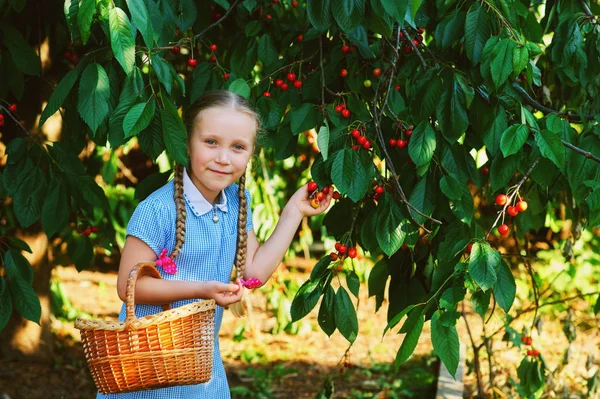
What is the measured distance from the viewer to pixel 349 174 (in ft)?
6.35

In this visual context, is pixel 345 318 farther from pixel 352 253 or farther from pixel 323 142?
pixel 323 142

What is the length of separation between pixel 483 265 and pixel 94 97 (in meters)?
0.94

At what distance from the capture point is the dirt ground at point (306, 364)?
3.91m

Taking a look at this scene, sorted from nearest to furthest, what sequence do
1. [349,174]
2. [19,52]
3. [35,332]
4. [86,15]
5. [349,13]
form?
[86,15] < [349,13] < [349,174] < [19,52] < [35,332]

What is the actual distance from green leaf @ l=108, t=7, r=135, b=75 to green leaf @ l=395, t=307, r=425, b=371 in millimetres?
839

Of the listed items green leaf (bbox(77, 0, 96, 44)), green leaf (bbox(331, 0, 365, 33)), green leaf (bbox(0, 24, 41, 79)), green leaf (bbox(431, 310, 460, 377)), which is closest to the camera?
green leaf (bbox(77, 0, 96, 44))

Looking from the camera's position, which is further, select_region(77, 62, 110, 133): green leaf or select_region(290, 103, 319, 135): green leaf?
select_region(290, 103, 319, 135): green leaf

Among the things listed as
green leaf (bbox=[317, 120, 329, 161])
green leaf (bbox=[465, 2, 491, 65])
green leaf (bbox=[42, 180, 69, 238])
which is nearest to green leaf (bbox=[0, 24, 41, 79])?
green leaf (bbox=[42, 180, 69, 238])

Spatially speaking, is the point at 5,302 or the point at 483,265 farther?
the point at 5,302

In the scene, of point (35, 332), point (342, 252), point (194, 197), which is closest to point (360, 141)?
point (342, 252)

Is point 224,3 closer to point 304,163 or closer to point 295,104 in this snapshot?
point 295,104

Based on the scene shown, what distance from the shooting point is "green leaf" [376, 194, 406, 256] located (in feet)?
6.71

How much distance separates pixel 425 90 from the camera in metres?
2.05

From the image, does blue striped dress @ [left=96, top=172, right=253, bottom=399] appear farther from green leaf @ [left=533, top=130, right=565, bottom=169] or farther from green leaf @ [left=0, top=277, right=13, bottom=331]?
green leaf @ [left=533, top=130, right=565, bottom=169]
